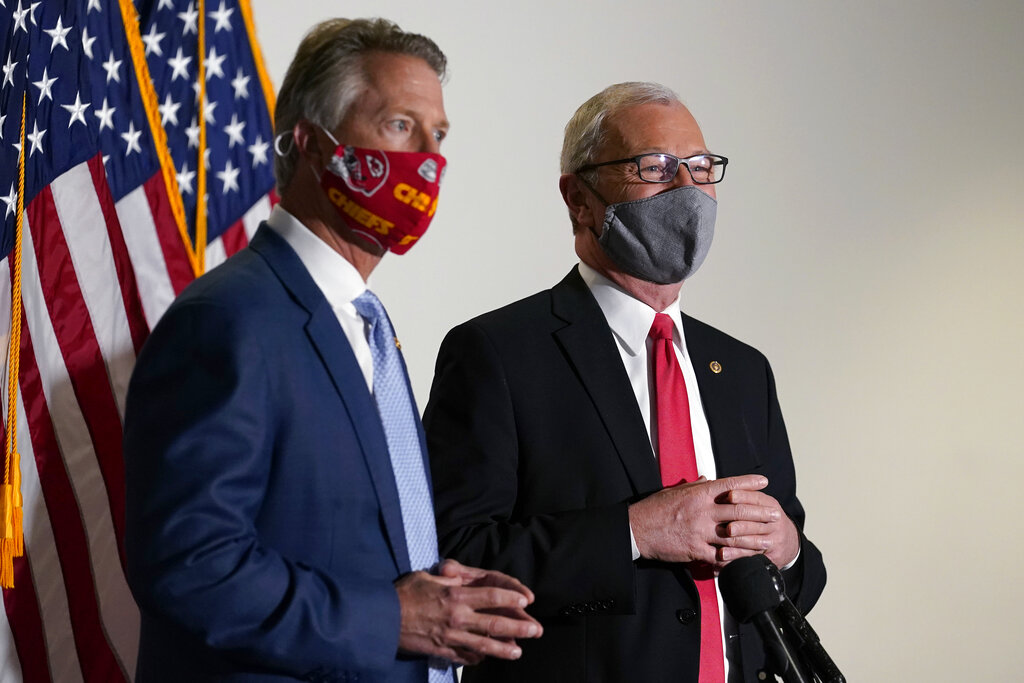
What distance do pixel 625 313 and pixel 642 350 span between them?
2.9 inches

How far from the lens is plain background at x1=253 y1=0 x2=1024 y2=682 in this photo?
3.46m

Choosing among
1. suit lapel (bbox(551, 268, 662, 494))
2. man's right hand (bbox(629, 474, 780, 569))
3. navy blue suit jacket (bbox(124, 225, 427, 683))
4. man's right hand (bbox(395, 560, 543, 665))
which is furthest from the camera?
suit lapel (bbox(551, 268, 662, 494))

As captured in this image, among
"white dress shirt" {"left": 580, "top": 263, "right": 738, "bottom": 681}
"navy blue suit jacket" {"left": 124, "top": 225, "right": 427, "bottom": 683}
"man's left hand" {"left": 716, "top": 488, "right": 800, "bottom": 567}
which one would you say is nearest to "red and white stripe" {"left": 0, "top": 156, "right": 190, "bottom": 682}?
"navy blue suit jacket" {"left": 124, "top": 225, "right": 427, "bottom": 683}

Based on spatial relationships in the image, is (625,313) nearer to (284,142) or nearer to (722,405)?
(722,405)

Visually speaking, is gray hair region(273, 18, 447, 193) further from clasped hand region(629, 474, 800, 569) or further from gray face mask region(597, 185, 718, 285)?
clasped hand region(629, 474, 800, 569)

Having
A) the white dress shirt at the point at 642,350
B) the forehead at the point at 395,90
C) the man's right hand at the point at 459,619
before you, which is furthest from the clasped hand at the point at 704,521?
the forehead at the point at 395,90

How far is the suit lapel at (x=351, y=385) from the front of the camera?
1296 mm

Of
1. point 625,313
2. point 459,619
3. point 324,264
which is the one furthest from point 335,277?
point 625,313

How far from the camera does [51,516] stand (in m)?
2.06

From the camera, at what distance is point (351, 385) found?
51.6 inches

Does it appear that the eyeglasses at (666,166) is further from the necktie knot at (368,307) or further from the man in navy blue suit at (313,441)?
the necktie knot at (368,307)

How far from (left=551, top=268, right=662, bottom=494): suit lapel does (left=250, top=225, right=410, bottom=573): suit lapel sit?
0.57 m

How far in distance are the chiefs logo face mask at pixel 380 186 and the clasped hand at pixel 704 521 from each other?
623 mm

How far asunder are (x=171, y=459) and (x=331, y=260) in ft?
1.17
